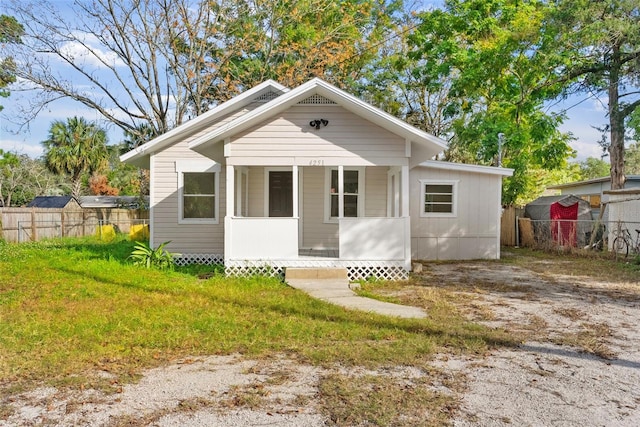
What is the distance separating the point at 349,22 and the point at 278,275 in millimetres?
14743

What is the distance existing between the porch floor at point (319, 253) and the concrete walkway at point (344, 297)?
3.41ft

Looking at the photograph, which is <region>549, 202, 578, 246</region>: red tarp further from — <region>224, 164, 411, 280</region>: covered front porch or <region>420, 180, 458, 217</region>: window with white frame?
<region>224, 164, 411, 280</region>: covered front porch

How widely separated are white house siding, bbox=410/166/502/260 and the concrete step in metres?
5.09

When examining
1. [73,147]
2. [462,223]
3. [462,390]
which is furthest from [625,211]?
[73,147]

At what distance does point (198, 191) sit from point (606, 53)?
14757 mm

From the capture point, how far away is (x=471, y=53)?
67.3 ft

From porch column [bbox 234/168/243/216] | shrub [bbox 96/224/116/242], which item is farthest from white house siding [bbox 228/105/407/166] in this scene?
shrub [bbox 96/224/116/242]

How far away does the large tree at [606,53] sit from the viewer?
15375 millimetres

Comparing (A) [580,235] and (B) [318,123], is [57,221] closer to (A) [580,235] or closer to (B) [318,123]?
(B) [318,123]

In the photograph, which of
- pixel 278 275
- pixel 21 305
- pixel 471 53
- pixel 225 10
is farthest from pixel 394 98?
pixel 21 305

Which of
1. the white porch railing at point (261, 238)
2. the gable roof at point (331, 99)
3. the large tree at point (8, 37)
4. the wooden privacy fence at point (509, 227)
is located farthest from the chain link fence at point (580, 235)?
the large tree at point (8, 37)

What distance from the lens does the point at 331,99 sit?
9945 millimetres

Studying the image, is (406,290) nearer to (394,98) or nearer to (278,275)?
(278,275)

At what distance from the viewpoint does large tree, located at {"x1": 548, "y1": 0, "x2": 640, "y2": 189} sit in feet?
50.4
